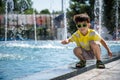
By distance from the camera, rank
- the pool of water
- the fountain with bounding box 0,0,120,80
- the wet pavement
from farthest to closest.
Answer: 1. the pool of water
2. the fountain with bounding box 0,0,120,80
3. the wet pavement

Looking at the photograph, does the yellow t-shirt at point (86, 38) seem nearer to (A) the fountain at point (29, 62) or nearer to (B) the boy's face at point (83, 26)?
(B) the boy's face at point (83, 26)

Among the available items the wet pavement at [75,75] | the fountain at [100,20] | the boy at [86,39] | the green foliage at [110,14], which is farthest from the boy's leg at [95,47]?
the fountain at [100,20]

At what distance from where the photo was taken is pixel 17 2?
241 ft

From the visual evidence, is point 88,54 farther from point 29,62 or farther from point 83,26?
point 29,62

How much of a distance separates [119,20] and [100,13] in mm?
3121

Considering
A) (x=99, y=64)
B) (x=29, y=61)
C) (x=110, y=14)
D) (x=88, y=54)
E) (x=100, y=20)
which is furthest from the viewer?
(x=100, y=20)

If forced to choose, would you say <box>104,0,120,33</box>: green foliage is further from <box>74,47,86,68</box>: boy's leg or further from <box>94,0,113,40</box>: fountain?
<box>74,47,86,68</box>: boy's leg

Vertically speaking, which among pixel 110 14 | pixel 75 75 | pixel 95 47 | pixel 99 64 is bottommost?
pixel 75 75

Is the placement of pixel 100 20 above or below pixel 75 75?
above

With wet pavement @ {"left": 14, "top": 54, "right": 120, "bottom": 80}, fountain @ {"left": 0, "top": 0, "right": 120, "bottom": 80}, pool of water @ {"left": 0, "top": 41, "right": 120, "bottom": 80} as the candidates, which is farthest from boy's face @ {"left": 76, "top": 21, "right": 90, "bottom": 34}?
pool of water @ {"left": 0, "top": 41, "right": 120, "bottom": 80}

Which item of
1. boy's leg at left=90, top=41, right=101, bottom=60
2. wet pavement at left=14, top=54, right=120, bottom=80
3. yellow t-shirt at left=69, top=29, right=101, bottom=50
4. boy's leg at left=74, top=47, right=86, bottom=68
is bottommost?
wet pavement at left=14, top=54, right=120, bottom=80

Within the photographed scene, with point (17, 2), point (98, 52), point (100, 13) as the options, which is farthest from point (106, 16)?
point (98, 52)

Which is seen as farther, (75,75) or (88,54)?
(88,54)

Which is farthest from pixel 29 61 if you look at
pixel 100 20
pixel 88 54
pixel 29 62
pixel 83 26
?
pixel 100 20
